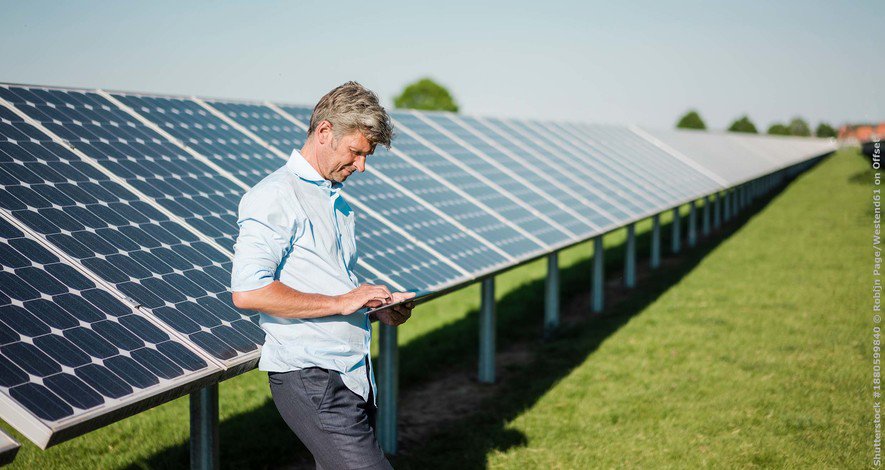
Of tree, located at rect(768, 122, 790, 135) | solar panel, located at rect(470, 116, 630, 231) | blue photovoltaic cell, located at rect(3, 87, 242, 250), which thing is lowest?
tree, located at rect(768, 122, 790, 135)

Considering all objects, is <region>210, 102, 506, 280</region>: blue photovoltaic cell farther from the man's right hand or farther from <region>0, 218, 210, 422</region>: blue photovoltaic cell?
the man's right hand

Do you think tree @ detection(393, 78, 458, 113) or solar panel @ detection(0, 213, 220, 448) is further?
tree @ detection(393, 78, 458, 113)

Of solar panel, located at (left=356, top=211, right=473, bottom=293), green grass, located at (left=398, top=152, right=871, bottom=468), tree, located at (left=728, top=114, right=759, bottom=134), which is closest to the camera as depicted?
solar panel, located at (left=356, top=211, right=473, bottom=293)

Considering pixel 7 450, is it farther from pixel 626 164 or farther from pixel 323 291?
pixel 626 164

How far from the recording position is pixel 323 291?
3826 mm

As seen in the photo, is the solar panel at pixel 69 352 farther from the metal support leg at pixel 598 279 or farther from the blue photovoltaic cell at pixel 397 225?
the metal support leg at pixel 598 279

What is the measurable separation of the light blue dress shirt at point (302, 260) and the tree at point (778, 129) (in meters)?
191

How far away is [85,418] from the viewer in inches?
132

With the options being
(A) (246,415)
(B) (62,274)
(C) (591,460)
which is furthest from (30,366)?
(A) (246,415)

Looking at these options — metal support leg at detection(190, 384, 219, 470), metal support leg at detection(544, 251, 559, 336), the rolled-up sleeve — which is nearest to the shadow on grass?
Result: metal support leg at detection(544, 251, 559, 336)

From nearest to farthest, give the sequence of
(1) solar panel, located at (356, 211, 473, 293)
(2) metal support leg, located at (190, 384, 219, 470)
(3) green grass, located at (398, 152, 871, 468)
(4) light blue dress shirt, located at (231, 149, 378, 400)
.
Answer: (4) light blue dress shirt, located at (231, 149, 378, 400) → (2) metal support leg, located at (190, 384, 219, 470) → (1) solar panel, located at (356, 211, 473, 293) → (3) green grass, located at (398, 152, 871, 468)

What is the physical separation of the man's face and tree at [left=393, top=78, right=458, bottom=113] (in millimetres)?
113153

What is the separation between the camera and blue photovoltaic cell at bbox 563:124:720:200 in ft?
54.4

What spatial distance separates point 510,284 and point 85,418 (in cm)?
1609
